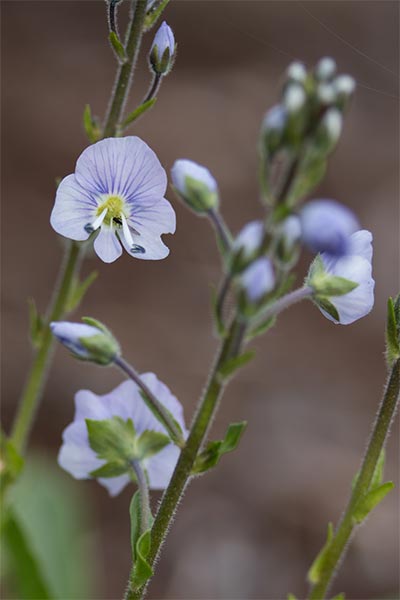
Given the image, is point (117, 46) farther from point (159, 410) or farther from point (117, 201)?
point (159, 410)

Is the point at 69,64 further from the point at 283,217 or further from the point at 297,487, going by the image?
the point at 283,217

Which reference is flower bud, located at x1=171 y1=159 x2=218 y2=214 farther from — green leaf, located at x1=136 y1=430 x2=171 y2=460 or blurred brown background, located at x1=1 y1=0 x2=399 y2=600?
blurred brown background, located at x1=1 y1=0 x2=399 y2=600

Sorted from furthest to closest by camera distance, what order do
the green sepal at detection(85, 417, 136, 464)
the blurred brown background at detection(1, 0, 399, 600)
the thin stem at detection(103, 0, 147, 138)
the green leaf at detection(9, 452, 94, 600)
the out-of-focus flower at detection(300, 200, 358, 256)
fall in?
the blurred brown background at detection(1, 0, 399, 600) < the green leaf at detection(9, 452, 94, 600) < the thin stem at detection(103, 0, 147, 138) < the green sepal at detection(85, 417, 136, 464) < the out-of-focus flower at detection(300, 200, 358, 256)

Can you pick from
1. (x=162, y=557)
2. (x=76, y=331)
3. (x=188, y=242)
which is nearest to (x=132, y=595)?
(x=76, y=331)

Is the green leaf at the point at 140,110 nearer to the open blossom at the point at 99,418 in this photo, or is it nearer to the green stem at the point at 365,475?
the open blossom at the point at 99,418

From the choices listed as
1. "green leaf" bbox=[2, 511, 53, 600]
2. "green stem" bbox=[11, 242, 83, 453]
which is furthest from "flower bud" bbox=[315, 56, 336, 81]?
"green leaf" bbox=[2, 511, 53, 600]

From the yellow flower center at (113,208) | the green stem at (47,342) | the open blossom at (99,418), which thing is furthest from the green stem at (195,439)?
the green stem at (47,342)
